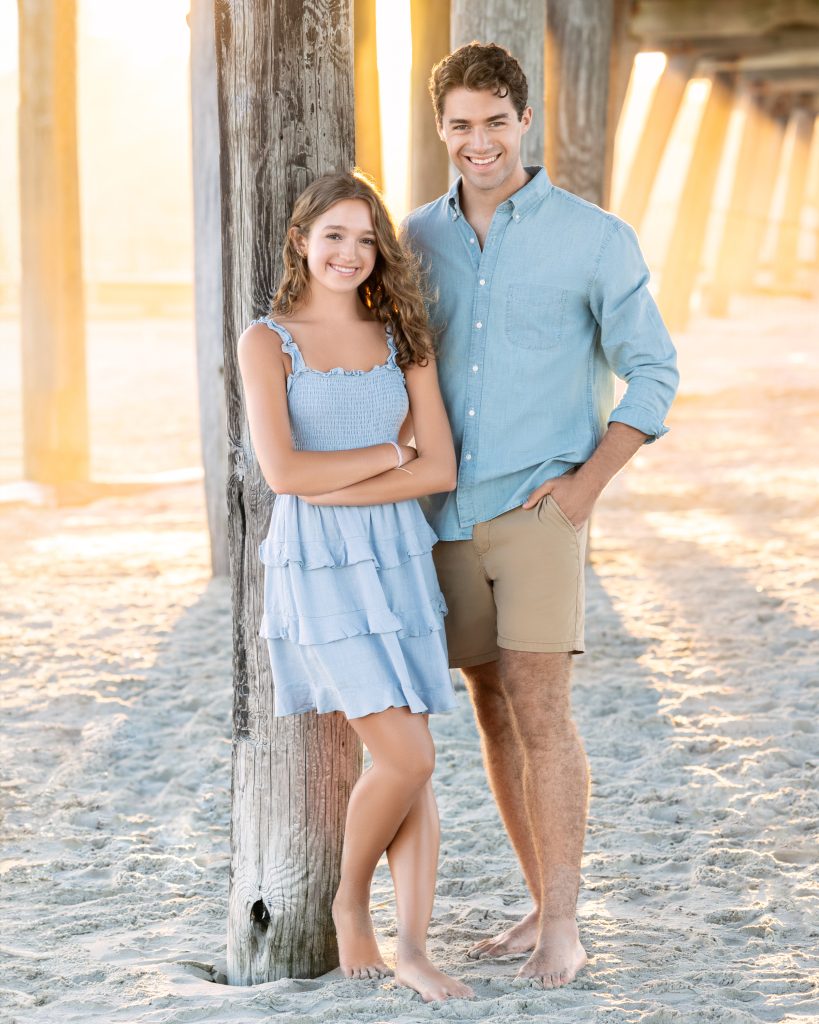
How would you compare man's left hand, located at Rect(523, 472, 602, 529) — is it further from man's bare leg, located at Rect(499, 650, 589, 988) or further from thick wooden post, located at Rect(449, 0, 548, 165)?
thick wooden post, located at Rect(449, 0, 548, 165)

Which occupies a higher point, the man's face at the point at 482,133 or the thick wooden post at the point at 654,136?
the thick wooden post at the point at 654,136

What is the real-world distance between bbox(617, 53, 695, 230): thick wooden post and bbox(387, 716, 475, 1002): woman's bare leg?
39.1ft

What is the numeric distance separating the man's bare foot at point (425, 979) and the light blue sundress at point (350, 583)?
51 cm

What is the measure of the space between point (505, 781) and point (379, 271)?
1.18 m

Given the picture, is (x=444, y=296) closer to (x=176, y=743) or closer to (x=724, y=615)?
(x=176, y=743)

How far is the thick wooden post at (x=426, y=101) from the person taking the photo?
276 inches

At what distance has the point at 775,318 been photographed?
21750mm

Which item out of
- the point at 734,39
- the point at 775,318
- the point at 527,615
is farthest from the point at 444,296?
the point at 775,318

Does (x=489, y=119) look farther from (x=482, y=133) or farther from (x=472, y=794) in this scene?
(x=472, y=794)

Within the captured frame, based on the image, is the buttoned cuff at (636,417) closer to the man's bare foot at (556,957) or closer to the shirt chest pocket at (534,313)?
the shirt chest pocket at (534,313)

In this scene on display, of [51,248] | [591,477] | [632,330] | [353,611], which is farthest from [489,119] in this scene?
[51,248]

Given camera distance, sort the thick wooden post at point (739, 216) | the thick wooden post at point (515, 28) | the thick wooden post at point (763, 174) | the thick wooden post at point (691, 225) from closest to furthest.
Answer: the thick wooden post at point (515, 28) → the thick wooden post at point (691, 225) → the thick wooden post at point (739, 216) → the thick wooden post at point (763, 174)

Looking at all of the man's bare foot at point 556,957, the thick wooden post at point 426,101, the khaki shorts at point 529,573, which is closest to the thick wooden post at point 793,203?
the thick wooden post at point 426,101

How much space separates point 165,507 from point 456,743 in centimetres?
476
